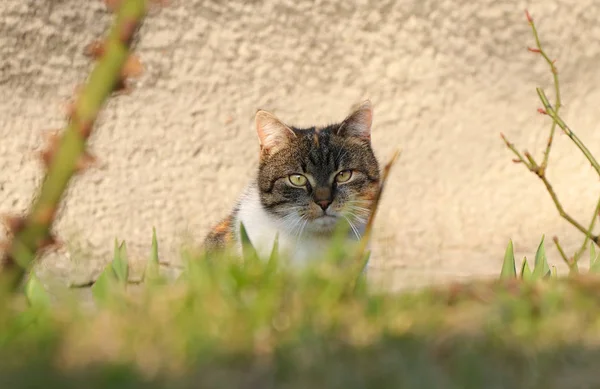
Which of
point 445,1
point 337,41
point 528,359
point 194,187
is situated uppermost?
point 445,1

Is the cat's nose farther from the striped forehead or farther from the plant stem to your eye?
the plant stem

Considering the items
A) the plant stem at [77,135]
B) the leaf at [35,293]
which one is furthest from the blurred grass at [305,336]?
the leaf at [35,293]

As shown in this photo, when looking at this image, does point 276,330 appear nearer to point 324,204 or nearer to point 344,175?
point 324,204

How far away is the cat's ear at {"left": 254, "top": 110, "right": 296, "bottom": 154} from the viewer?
3.07 meters

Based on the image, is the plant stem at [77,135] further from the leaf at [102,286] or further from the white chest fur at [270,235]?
the white chest fur at [270,235]

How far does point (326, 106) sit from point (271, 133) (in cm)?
89

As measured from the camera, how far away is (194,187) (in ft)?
Result: 12.7

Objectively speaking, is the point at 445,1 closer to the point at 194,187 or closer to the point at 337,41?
the point at 337,41

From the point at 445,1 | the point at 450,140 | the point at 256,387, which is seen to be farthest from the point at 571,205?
the point at 256,387

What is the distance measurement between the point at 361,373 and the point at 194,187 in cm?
268

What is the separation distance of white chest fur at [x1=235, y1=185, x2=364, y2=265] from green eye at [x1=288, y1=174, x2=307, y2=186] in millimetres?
144

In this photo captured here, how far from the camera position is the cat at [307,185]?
2.94 meters

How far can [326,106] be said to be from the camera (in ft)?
13.0

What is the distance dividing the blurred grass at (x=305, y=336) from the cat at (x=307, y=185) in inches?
48.9
